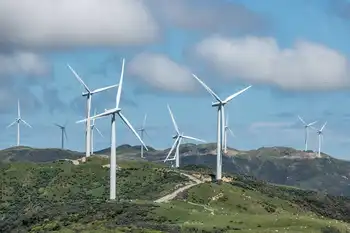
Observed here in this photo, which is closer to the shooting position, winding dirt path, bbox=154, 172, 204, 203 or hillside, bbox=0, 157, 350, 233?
hillside, bbox=0, 157, 350, 233

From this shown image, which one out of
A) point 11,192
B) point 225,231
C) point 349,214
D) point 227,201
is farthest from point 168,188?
point 225,231

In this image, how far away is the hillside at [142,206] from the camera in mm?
100500

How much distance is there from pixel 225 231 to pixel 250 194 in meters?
69.7

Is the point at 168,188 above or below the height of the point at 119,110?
below

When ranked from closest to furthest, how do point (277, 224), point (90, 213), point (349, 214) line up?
point (277, 224)
point (90, 213)
point (349, 214)

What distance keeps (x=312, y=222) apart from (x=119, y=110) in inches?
1825

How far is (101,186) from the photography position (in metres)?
178

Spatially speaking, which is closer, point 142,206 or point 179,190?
point 142,206

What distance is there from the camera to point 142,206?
117812 mm

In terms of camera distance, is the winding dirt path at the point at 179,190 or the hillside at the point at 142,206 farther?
the winding dirt path at the point at 179,190

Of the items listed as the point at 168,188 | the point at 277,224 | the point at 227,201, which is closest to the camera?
the point at 277,224

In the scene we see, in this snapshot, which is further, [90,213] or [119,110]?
[119,110]

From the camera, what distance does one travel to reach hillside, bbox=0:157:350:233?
330 feet

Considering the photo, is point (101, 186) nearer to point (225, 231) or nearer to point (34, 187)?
point (34, 187)
